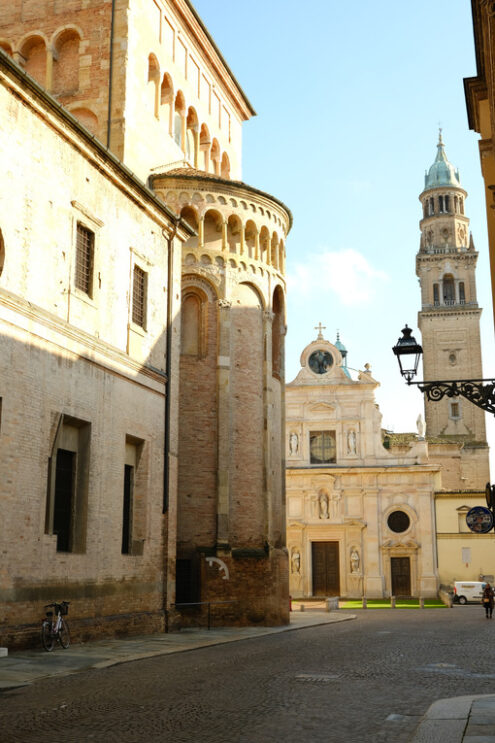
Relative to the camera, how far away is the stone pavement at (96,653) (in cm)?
1293

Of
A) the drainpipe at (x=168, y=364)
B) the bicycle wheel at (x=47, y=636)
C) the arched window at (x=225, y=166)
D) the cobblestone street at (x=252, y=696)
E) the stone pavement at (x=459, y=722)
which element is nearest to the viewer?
the stone pavement at (x=459, y=722)

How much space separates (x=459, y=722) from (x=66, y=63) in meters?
23.4

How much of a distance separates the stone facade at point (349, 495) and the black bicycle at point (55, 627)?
3801 cm

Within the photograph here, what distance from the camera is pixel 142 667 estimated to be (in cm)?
1404

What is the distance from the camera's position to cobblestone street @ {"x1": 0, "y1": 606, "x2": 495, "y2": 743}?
8.34 meters

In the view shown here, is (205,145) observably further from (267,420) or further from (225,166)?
(267,420)

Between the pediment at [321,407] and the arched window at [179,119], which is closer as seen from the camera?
the arched window at [179,119]

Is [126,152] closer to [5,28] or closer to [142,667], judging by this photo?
[5,28]

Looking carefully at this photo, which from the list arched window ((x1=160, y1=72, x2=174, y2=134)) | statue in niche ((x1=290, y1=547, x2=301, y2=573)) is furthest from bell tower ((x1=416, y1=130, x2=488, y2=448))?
arched window ((x1=160, y1=72, x2=174, y2=134))

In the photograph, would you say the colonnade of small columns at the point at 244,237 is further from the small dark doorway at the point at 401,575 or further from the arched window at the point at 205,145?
the small dark doorway at the point at 401,575

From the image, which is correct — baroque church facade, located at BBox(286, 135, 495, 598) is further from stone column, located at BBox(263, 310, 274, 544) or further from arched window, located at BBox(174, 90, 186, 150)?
arched window, located at BBox(174, 90, 186, 150)

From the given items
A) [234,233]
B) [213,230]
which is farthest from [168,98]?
[234,233]

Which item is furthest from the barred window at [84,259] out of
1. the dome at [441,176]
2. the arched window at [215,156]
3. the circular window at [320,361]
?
the dome at [441,176]

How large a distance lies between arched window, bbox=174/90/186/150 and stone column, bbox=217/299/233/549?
6972mm
